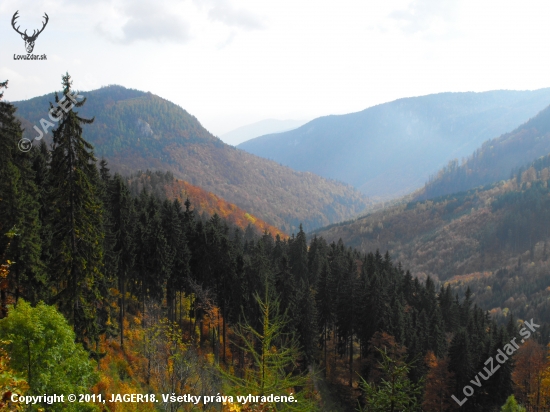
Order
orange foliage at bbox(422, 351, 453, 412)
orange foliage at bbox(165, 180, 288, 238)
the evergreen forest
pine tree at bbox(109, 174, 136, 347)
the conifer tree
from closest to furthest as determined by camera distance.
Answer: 1. the evergreen forest
2. the conifer tree
3. pine tree at bbox(109, 174, 136, 347)
4. orange foliage at bbox(422, 351, 453, 412)
5. orange foliage at bbox(165, 180, 288, 238)

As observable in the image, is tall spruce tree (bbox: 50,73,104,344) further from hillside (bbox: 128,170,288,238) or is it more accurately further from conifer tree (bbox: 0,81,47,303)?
hillside (bbox: 128,170,288,238)

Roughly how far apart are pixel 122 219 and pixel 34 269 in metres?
15.4

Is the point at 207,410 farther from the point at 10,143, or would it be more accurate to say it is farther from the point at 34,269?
the point at 10,143

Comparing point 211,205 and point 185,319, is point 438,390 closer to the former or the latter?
point 185,319

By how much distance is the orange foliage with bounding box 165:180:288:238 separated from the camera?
16762 cm

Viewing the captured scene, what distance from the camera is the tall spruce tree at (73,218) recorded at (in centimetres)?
1719

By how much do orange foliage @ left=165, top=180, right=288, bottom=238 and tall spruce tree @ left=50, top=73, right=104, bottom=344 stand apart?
145 metres

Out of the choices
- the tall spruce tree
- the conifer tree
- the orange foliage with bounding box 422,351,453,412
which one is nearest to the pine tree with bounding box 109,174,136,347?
the conifer tree

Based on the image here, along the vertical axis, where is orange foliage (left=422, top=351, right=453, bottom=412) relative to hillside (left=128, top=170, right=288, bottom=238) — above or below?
below

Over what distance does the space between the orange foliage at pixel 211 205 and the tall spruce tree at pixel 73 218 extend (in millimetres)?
144505

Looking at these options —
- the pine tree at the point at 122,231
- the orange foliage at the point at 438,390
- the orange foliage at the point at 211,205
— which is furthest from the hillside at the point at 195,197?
the orange foliage at the point at 438,390

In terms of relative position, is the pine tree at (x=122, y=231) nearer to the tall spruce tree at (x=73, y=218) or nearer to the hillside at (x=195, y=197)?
the tall spruce tree at (x=73, y=218)

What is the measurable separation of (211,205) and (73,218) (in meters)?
164

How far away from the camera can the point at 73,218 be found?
1791 cm
